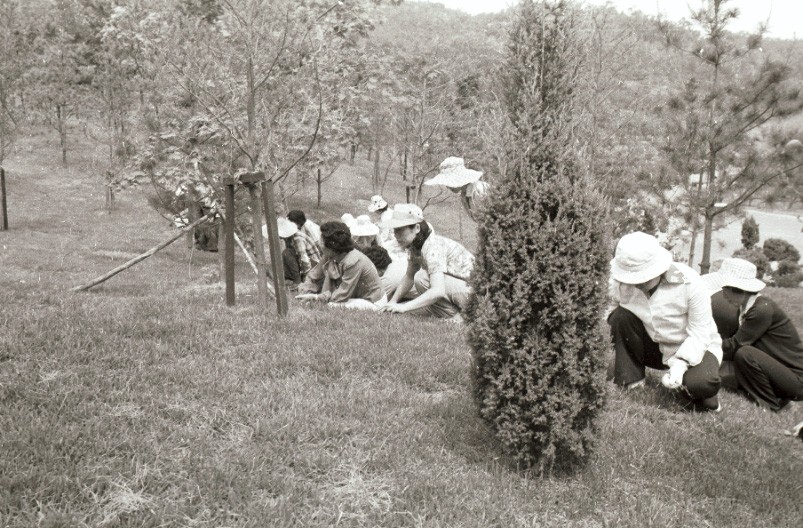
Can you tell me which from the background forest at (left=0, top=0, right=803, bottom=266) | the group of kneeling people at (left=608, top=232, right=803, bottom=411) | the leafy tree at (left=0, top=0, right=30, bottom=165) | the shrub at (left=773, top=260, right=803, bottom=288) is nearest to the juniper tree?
the background forest at (left=0, top=0, right=803, bottom=266)

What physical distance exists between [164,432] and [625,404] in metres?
3.19

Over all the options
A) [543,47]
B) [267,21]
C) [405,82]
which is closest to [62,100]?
[405,82]

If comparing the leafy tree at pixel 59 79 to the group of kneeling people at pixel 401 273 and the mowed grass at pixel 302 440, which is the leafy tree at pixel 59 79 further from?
the mowed grass at pixel 302 440

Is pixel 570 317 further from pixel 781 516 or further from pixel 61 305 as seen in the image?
pixel 61 305

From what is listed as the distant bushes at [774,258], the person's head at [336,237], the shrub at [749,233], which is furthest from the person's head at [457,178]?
the shrub at [749,233]

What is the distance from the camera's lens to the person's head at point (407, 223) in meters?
6.55

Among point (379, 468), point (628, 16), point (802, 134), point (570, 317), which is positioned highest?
point (628, 16)

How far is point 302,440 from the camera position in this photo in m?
3.54

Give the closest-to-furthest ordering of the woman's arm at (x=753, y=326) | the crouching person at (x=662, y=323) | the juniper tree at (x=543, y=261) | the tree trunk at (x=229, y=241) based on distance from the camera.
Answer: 1. the juniper tree at (x=543, y=261)
2. the crouching person at (x=662, y=323)
3. the woman's arm at (x=753, y=326)
4. the tree trunk at (x=229, y=241)

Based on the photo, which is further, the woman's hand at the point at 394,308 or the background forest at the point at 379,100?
the woman's hand at the point at 394,308

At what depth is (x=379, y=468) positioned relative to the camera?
3.38 m

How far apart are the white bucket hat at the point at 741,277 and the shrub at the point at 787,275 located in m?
20.1

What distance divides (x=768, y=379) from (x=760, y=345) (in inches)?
14.3

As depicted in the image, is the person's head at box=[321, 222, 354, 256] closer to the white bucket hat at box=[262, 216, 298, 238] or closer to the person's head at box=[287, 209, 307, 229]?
the white bucket hat at box=[262, 216, 298, 238]
